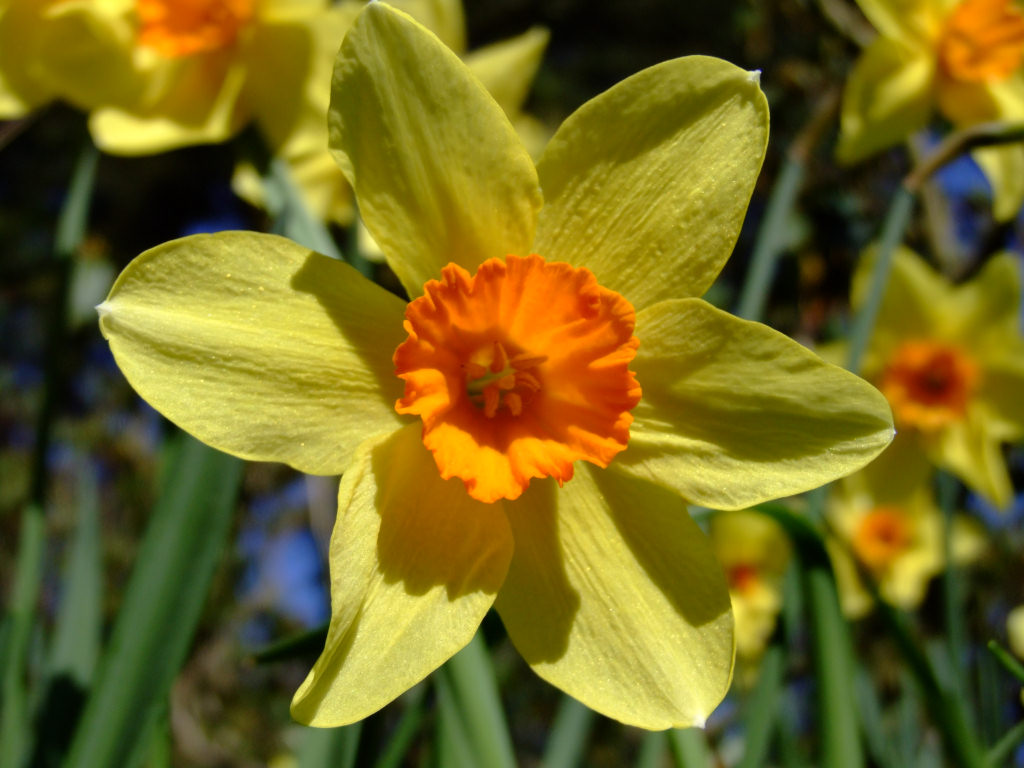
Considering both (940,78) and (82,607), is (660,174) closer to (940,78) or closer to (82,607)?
(82,607)

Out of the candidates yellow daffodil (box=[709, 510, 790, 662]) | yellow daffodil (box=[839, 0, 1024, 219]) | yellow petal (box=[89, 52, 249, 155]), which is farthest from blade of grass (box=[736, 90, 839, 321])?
yellow daffodil (box=[709, 510, 790, 662])

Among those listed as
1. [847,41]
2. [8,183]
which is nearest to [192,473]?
[847,41]

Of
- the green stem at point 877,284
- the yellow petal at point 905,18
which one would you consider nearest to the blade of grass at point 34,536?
the green stem at point 877,284

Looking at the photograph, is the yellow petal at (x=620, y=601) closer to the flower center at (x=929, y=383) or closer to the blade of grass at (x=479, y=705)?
the blade of grass at (x=479, y=705)

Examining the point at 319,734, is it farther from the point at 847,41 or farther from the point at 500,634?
the point at 847,41

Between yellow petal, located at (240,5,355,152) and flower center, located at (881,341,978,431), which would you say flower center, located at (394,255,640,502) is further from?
flower center, located at (881,341,978,431)

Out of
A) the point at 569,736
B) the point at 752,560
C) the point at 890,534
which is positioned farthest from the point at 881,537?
the point at 569,736
